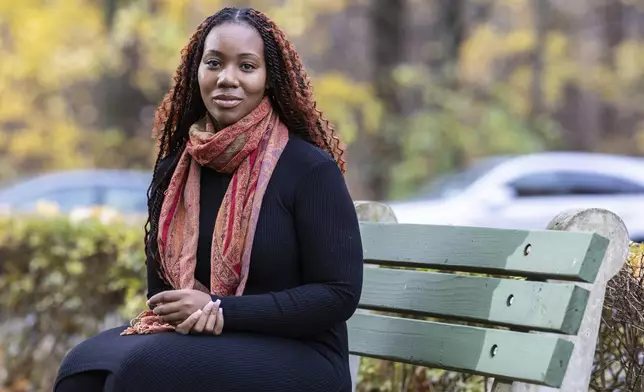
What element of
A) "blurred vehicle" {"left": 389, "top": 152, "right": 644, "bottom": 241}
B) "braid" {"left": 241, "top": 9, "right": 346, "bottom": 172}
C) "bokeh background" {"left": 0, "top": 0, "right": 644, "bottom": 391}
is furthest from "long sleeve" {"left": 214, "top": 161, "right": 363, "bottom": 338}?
"blurred vehicle" {"left": 389, "top": 152, "right": 644, "bottom": 241}

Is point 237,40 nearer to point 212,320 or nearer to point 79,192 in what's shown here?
point 212,320

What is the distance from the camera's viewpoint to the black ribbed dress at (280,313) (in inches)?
115

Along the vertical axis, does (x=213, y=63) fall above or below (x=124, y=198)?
below

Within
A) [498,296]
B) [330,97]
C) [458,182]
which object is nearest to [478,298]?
[498,296]

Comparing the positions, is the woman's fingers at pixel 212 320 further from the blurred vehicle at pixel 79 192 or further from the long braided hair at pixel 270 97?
the blurred vehicle at pixel 79 192

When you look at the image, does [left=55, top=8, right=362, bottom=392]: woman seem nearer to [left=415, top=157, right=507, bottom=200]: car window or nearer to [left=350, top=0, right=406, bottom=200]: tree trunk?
[left=415, top=157, right=507, bottom=200]: car window

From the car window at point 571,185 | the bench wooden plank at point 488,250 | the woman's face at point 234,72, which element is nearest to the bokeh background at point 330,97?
the car window at point 571,185

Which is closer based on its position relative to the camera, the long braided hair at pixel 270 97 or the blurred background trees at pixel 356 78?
the long braided hair at pixel 270 97

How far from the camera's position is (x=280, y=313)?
3.04 m

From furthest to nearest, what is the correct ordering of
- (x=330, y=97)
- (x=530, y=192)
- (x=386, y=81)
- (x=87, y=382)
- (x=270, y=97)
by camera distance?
(x=330, y=97) → (x=386, y=81) → (x=530, y=192) → (x=270, y=97) → (x=87, y=382)

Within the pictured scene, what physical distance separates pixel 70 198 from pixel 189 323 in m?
12.8

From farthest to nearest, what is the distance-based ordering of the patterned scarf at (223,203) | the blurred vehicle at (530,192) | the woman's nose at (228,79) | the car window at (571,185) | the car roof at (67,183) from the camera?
the car roof at (67,183)
the car window at (571,185)
the blurred vehicle at (530,192)
the woman's nose at (228,79)
the patterned scarf at (223,203)

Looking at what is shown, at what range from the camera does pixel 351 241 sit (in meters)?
3.11

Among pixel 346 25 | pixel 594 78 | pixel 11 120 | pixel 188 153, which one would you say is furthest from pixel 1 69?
pixel 188 153
